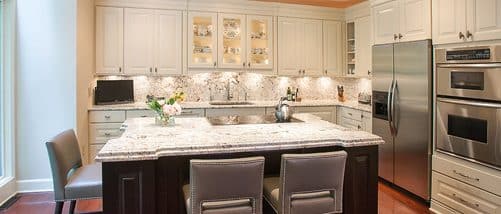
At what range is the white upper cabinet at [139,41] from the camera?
505cm

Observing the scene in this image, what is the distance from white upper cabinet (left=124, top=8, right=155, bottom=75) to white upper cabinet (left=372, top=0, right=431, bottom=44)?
10.2 feet

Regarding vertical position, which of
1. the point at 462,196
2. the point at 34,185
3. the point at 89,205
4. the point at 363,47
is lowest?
the point at 89,205

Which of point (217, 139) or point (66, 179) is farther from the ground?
point (217, 139)

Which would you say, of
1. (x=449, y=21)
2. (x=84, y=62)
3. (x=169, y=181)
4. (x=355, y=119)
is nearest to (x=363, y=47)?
(x=355, y=119)

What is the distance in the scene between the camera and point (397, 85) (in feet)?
13.0

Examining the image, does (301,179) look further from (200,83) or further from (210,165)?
(200,83)

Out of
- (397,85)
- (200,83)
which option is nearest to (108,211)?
(397,85)

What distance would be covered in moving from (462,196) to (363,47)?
283 centimetres

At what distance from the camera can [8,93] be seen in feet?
13.0

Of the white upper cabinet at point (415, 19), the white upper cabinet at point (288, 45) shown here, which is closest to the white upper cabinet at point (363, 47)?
the white upper cabinet at point (288, 45)

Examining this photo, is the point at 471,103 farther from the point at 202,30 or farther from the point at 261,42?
the point at 202,30

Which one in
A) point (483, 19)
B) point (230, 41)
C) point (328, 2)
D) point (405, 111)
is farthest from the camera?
point (328, 2)

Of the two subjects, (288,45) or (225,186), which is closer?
(225,186)

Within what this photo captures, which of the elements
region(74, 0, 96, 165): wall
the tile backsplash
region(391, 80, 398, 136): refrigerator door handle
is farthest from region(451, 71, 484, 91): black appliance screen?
region(74, 0, 96, 165): wall
